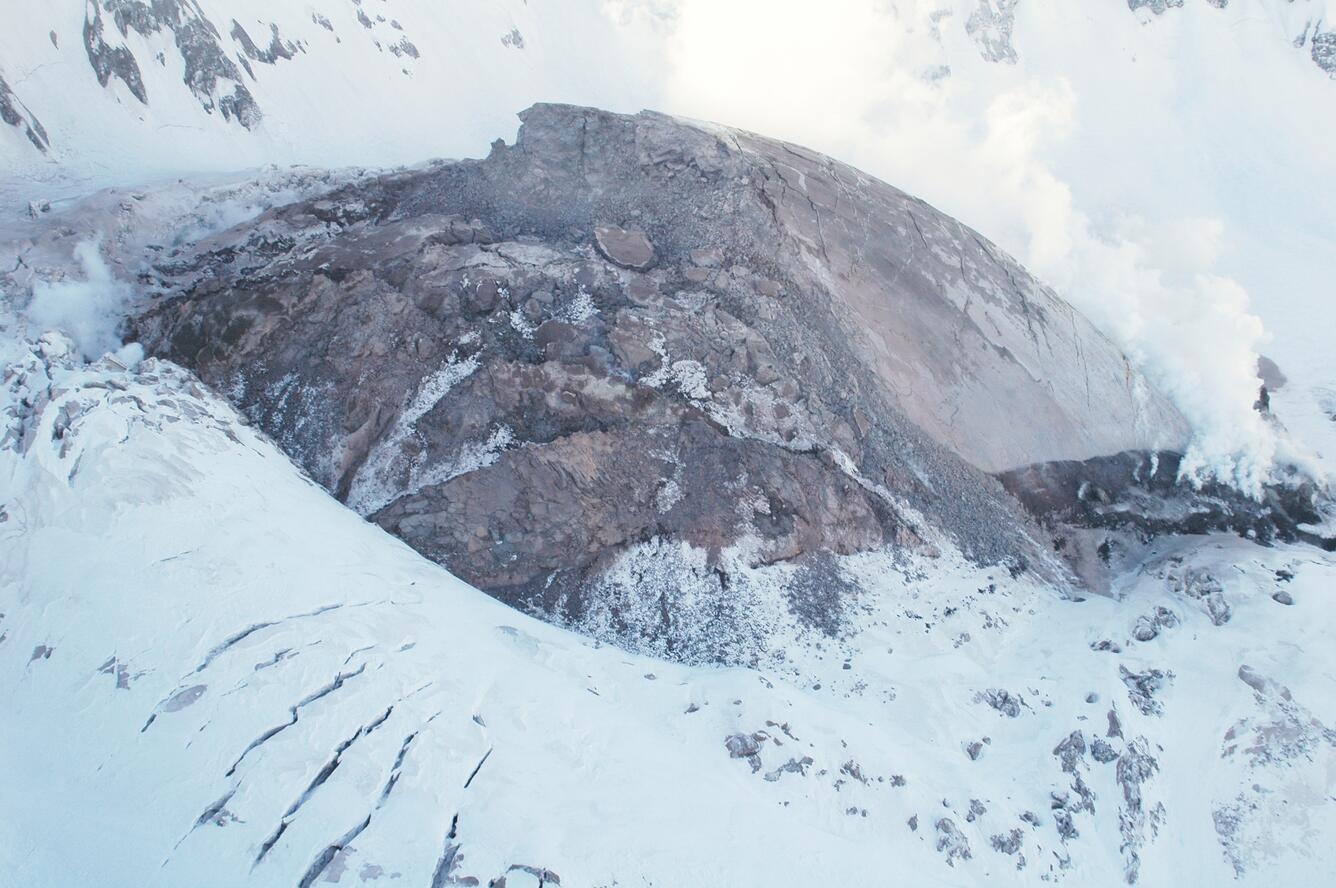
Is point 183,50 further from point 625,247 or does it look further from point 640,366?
point 640,366

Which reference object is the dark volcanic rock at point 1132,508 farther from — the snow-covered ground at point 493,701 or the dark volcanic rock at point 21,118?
the dark volcanic rock at point 21,118

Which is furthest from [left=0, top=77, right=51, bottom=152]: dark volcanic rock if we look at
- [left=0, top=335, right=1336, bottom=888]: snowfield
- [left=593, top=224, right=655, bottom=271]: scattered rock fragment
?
[left=593, top=224, right=655, bottom=271]: scattered rock fragment

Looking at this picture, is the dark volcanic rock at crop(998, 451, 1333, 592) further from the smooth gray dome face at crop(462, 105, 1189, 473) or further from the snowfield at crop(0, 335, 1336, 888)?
the snowfield at crop(0, 335, 1336, 888)

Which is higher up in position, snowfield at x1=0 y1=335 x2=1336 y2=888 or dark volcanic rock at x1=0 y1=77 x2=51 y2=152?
dark volcanic rock at x1=0 y1=77 x2=51 y2=152

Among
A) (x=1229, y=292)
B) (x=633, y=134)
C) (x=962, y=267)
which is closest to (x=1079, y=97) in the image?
(x=1229, y=292)

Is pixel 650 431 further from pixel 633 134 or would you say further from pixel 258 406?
pixel 633 134

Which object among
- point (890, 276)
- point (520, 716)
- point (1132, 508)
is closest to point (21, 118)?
point (520, 716)
